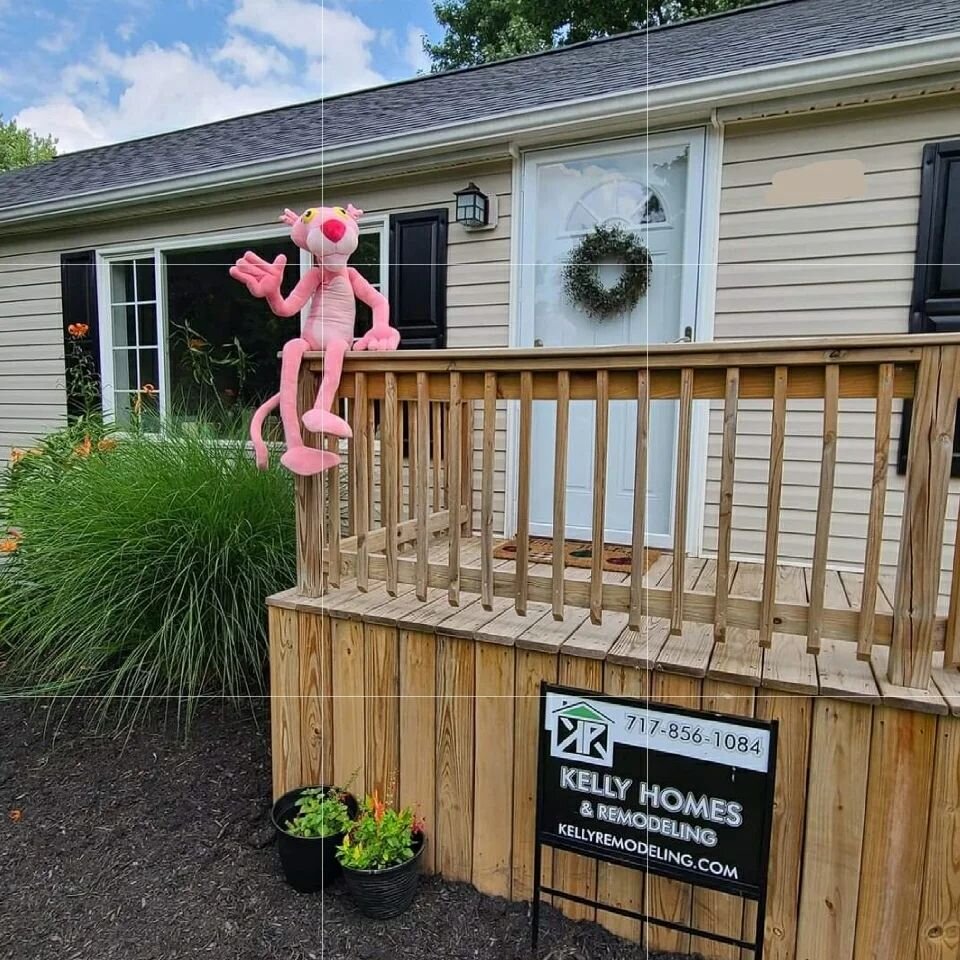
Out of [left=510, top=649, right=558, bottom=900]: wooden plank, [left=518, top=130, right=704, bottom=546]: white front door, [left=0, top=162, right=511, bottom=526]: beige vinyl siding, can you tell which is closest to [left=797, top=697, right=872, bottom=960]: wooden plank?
[left=510, top=649, right=558, bottom=900]: wooden plank

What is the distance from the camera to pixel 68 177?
5691 mm

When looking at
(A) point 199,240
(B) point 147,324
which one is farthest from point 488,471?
(B) point 147,324

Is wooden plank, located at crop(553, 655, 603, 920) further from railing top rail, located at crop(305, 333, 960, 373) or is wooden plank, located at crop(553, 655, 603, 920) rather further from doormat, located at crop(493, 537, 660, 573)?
doormat, located at crop(493, 537, 660, 573)

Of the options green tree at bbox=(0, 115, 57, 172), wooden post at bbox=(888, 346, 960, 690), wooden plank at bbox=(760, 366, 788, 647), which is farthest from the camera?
green tree at bbox=(0, 115, 57, 172)

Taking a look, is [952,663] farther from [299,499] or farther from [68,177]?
[68,177]

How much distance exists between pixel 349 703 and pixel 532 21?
12.3 m

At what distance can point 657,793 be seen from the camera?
1.66 m

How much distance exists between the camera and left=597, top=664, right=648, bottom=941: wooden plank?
171 cm

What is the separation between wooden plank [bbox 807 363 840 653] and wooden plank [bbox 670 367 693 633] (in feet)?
0.94

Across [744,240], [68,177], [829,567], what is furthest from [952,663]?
[68,177]

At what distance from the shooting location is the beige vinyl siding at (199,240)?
3.54m

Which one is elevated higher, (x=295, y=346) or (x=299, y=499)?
(x=295, y=346)

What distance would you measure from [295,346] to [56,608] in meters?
1.54

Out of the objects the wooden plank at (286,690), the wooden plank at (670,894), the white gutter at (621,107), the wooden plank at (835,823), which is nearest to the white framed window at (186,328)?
the white gutter at (621,107)
